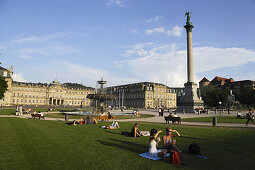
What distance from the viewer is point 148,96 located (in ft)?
362

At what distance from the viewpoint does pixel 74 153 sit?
296 inches

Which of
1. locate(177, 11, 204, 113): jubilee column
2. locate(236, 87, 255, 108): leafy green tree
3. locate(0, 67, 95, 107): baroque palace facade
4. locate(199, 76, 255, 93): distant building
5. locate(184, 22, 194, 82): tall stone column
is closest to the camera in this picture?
locate(177, 11, 204, 113): jubilee column

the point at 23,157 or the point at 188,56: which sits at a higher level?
the point at 188,56

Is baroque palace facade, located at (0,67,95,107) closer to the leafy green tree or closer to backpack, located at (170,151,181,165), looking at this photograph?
the leafy green tree

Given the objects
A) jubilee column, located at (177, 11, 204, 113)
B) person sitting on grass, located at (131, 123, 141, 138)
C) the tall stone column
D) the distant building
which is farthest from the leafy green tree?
person sitting on grass, located at (131, 123, 141, 138)

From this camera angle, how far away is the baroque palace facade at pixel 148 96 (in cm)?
11019

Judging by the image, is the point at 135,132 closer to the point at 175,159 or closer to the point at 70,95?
the point at 175,159

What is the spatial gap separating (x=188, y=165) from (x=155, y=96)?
108220 millimetres

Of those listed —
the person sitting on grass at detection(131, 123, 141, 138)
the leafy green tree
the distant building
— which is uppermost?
the distant building

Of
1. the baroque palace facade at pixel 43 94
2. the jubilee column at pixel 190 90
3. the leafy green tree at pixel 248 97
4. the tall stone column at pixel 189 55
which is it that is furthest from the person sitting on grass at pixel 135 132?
the baroque palace facade at pixel 43 94

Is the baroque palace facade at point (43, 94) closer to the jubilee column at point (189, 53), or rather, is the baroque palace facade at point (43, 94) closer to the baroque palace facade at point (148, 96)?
the baroque palace facade at point (148, 96)

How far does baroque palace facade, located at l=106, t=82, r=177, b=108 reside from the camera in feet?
362

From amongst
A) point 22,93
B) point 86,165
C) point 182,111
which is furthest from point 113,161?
point 22,93

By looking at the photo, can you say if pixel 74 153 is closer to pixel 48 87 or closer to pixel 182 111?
pixel 182 111
